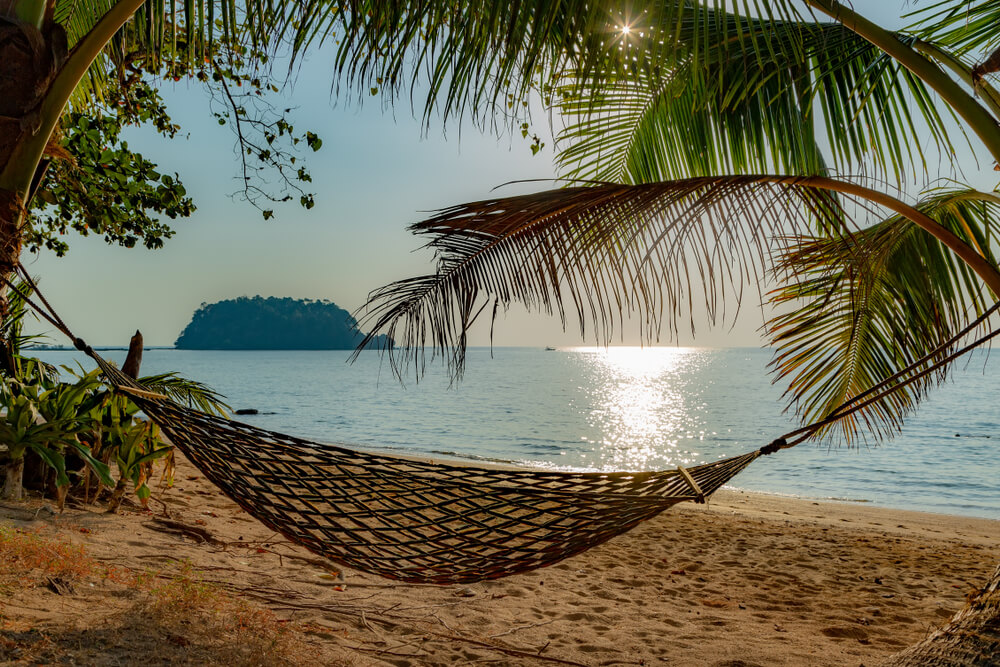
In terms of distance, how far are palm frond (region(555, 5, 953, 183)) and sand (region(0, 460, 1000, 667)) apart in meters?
1.59

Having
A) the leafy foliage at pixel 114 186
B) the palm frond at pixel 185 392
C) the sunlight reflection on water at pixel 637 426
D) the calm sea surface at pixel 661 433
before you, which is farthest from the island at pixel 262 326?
the palm frond at pixel 185 392

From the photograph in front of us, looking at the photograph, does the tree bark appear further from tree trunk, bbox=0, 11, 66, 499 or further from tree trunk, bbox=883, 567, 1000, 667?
tree trunk, bbox=883, 567, 1000, 667

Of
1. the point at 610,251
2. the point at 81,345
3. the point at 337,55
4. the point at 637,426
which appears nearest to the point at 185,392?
the point at 81,345

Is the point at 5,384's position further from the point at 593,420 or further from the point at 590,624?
the point at 593,420

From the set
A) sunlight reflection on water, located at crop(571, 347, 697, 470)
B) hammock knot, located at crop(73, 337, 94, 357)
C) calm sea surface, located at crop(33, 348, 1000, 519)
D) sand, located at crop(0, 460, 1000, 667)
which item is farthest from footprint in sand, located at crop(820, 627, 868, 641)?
hammock knot, located at crop(73, 337, 94, 357)

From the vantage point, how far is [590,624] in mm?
2230

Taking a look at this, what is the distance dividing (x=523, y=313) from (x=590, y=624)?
1225mm

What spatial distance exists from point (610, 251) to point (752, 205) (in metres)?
0.35

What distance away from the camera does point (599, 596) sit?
8.45ft

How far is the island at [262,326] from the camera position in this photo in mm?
72000

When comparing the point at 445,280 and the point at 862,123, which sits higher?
the point at 862,123

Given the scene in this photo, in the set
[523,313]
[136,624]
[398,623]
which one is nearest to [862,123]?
[523,313]

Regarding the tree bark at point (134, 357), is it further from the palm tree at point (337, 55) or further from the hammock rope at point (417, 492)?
the palm tree at point (337, 55)

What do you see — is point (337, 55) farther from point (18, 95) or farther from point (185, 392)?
point (185, 392)
